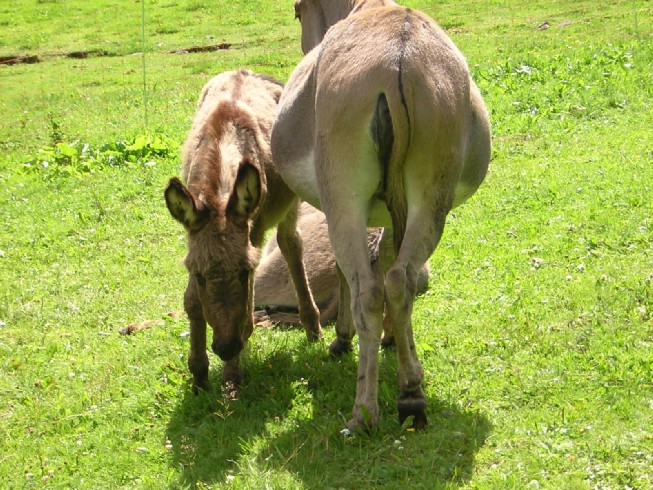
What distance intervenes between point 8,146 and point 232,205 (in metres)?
10.8

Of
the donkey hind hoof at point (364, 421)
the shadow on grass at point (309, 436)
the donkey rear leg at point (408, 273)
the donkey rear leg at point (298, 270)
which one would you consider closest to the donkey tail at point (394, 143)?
the donkey rear leg at point (408, 273)

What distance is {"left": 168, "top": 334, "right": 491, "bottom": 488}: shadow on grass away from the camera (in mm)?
4953

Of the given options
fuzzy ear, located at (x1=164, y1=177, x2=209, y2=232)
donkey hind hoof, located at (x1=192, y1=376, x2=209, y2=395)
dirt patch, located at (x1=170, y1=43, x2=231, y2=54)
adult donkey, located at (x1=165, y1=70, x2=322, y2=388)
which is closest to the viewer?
fuzzy ear, located at (x1=164, y1=177, x2=209, y2=232)

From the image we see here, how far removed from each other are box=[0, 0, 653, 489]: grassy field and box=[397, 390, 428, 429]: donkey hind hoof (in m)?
0.07

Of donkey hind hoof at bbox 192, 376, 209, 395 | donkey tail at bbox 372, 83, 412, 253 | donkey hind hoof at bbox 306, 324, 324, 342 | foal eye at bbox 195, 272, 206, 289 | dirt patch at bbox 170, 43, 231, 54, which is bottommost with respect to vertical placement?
dirt patch at bbox 170, 43, 231, 54

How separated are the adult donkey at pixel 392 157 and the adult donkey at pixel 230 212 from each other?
0.70 meters

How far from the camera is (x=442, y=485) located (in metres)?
4.71

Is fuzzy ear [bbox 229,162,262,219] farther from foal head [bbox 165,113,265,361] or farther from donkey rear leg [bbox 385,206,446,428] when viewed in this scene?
donkey rear leg [bbox 385,206,446,428]

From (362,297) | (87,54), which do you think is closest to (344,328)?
(362,297)

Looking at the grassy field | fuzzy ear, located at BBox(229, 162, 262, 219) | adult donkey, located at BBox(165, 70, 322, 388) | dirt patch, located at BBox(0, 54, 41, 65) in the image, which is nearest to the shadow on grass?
the grassy field

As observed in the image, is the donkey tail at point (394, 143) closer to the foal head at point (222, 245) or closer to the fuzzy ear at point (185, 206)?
the foal head at point (222, 245)

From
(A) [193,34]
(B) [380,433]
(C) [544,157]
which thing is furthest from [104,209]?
(A) [193,34]

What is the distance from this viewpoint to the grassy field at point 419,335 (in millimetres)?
5086

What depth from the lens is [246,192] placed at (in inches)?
222
